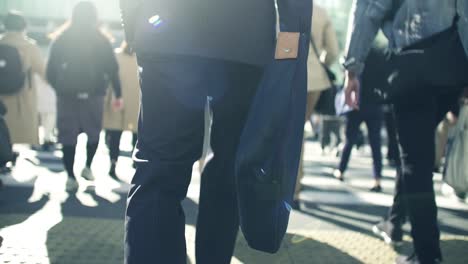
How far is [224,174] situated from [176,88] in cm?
38

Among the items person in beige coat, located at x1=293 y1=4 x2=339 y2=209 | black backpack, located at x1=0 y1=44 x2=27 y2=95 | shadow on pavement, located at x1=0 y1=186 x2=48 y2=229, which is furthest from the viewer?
black backpack, located at x1=0 y1=44 x2=27 y2=95

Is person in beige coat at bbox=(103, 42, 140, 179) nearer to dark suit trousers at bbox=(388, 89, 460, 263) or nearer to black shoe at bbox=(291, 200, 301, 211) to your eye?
black shoe at bbox=(291, 200, 301, 211)

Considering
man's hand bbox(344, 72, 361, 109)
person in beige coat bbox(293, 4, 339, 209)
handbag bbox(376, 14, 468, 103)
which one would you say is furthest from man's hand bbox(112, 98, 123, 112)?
handbag bbox(376, 14, 468, 103)

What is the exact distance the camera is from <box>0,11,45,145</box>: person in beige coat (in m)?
4.99

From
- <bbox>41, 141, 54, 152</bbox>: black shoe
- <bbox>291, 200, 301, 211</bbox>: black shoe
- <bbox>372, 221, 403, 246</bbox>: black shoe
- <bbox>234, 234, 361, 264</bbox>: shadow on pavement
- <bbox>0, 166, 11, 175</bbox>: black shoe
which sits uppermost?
<bbox>372, 221, 403, 246</bbox>: black shoe

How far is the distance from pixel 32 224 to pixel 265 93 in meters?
2.18

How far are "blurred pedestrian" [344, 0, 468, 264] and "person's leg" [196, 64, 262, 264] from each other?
101cm

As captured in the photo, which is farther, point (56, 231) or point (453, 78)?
point (56, 231)

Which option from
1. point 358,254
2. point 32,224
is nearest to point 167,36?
point 358,254

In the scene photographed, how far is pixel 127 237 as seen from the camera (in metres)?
1.54

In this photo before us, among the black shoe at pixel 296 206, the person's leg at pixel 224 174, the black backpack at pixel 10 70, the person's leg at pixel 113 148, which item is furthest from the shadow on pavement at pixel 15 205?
the black shoe at pixel 296 206

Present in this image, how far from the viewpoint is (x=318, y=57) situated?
3916 millimetres

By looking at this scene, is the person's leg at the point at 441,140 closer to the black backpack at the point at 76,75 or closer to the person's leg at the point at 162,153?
the black backpack at the point at 76,75

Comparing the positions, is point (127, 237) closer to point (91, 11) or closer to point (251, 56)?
point (251, 56)
